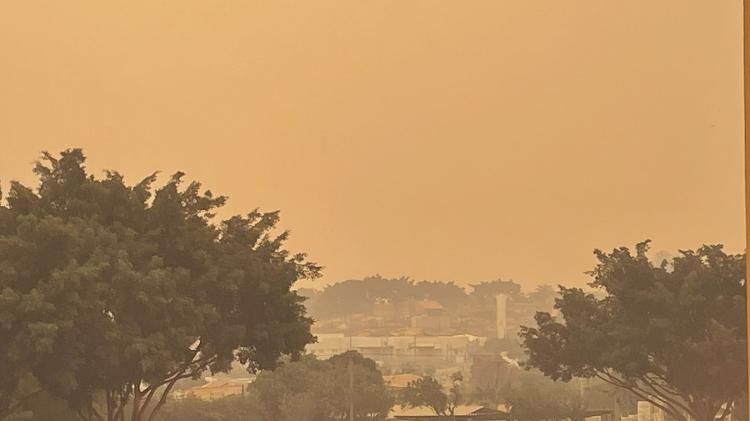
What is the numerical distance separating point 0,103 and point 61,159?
298mm

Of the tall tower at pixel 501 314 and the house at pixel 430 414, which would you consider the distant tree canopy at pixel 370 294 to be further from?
the house at pixel 430 414

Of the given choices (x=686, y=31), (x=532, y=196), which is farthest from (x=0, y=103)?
(x=686, y=31)

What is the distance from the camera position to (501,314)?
3754 mm

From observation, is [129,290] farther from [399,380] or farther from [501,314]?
[501,314]

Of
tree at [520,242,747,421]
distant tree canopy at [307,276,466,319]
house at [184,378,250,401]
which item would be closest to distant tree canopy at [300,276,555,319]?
distant tree canopy at [307,276,466,319]

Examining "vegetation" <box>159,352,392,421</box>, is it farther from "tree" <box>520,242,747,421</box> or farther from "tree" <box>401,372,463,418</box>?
"tree" <box>520,242,747,421</box>

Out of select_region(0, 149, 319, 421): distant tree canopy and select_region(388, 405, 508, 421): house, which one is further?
select_region(388, 405, 508, 421): house

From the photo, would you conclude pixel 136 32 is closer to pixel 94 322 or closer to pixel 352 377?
pixel 94 322

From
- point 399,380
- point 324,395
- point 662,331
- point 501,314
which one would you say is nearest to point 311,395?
point 324,395

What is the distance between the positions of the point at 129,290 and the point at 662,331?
188cm

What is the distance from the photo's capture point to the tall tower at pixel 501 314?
374 centimetres

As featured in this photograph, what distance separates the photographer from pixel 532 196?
12.5 ft

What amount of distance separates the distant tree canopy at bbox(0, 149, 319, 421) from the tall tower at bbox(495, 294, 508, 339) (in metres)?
0.67

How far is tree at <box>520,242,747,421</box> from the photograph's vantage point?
3781mm
